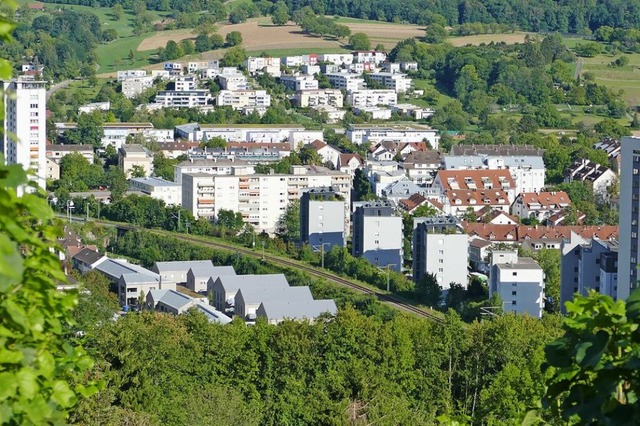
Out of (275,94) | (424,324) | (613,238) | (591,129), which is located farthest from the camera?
(275,94)

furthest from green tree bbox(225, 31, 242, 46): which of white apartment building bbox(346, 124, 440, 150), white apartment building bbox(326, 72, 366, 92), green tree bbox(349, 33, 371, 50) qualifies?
white apartment building bbox(346, 124, 440, 150)

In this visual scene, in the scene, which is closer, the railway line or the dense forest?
the railway line

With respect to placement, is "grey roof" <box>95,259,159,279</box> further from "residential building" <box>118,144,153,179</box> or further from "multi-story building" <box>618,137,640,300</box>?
"residential building" <box>118,144,153,179</box>

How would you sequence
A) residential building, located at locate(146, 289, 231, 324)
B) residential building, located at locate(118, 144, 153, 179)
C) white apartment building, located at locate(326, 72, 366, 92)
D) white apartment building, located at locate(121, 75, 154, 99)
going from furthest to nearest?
white apartment building, located at locate(326, 72, 366, 92) < white apartment building, located at locate(121, 75, 154, 99) < residential building, located at locate(118, 144, 153, 179) < residential building, located at locate(146, 289, 231, 324)

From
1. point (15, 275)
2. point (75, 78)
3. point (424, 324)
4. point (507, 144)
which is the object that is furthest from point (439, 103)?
point (15, 275)

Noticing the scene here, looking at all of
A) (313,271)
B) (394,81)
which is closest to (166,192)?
(313,271)

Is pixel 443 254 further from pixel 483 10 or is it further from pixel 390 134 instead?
pixel 483 10

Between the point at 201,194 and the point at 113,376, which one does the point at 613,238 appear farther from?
the point at 113,376
